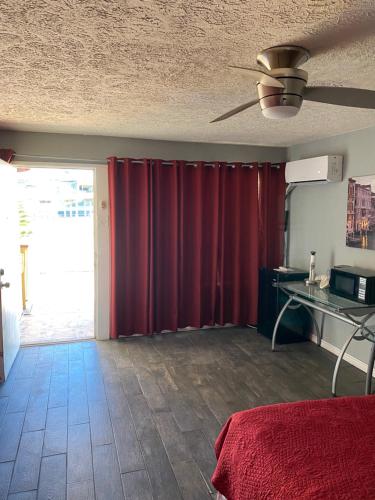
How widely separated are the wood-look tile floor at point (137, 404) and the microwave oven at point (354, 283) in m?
0.77

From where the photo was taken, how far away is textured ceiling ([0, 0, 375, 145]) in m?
1.38

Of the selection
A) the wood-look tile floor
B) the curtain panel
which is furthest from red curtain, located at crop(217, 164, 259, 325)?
the wood-look tile floor

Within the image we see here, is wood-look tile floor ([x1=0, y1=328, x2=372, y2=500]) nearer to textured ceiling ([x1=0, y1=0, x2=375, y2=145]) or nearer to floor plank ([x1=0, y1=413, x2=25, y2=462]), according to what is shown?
floor plank ([x1=0, y1=413, x2=25, y2=462])

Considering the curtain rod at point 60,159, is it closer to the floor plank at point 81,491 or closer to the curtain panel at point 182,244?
the curtain panel at point 182,244

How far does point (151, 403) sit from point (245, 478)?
1.54 meters

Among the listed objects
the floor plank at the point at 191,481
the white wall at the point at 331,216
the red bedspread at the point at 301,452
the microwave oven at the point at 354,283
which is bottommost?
the floor plank at the point at 191,481

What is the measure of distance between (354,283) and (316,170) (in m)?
1.25

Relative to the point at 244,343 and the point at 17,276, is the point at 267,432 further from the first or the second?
the point at 17,276

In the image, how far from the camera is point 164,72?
200 centimetres

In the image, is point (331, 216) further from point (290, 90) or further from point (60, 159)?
point (60, 159)

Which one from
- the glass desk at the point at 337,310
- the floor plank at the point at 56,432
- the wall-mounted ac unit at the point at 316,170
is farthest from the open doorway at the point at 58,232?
the wall-mounted ac unit at the point at 316,170

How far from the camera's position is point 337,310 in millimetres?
2955

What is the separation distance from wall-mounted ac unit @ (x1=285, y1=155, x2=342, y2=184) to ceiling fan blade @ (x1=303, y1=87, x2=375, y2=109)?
197 cm

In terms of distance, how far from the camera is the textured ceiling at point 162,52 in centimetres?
138
